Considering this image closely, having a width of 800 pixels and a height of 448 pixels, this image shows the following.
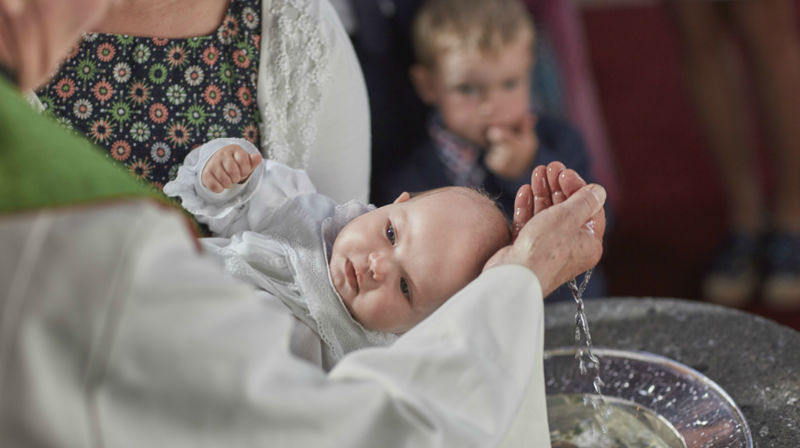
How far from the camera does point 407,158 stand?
2.20 meters

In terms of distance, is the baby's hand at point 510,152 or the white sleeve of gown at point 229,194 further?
the baby's hand at point 510,152

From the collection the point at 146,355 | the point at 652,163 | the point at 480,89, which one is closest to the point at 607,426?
the point at 146,355

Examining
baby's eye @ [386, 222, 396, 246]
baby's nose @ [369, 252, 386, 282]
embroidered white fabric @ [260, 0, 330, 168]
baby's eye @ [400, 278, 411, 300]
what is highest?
embroidered white fabric @ [260, 0, 330, 168]

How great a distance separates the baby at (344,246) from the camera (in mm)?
1040

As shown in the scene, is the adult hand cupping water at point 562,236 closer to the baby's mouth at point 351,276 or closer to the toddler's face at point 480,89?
the baby's mouth at point 351,276

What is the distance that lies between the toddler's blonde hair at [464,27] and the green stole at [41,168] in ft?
5.51

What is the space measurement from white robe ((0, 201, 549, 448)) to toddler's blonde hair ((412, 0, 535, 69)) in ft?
5.36

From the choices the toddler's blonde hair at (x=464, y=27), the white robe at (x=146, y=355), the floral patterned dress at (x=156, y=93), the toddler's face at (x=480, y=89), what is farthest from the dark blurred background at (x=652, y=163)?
the white robe at (x=146, y=355)

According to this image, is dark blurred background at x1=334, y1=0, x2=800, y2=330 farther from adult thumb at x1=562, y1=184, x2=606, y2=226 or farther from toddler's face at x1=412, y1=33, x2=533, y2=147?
adult thumb at x1=562, y1=184, x2=606, y2=226

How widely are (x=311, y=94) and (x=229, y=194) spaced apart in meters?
0.23

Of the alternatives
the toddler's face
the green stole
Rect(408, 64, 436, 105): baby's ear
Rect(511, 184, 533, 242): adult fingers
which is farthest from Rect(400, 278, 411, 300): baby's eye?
Rect(408, 64, 436, 105): baby's ear

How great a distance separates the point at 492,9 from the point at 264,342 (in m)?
1.76

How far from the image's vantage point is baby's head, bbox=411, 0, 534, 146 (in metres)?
2.23

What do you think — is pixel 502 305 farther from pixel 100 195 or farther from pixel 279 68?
pixel 279 68
